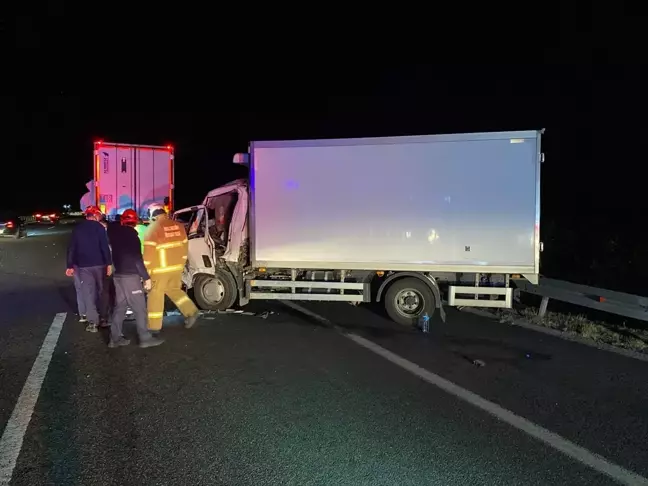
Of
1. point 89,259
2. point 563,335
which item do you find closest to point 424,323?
point 563,335

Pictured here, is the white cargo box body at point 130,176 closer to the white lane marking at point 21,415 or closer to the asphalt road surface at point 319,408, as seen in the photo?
the asphalt road surface at point 319,408

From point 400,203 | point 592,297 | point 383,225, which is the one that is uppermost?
point 400,203

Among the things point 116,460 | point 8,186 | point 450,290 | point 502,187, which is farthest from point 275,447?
point 8,186

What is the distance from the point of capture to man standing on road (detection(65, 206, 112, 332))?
7816 millimetres

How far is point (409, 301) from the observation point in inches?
332

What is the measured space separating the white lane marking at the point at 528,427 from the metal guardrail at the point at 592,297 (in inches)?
119

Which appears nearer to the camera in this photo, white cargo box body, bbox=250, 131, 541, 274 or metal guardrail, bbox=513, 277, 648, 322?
metal guardrail, bbox=513, 277, 648, 322

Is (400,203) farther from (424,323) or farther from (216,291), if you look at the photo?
(216,291)

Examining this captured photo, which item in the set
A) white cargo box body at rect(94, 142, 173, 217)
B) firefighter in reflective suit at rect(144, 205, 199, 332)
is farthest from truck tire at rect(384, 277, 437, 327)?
white cargo box body at rect(94, 142, 173, 217)

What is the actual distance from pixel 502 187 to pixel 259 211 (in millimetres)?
3759

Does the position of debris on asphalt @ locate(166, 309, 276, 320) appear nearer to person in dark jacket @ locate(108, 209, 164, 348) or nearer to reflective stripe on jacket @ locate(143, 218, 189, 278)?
reflective stripe on jacket @ locate(143, 218, 189, 278)

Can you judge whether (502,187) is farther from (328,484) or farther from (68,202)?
(68,202)

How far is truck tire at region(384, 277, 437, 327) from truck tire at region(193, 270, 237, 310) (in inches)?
A: 103

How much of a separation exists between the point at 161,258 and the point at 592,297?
19.9 ft
